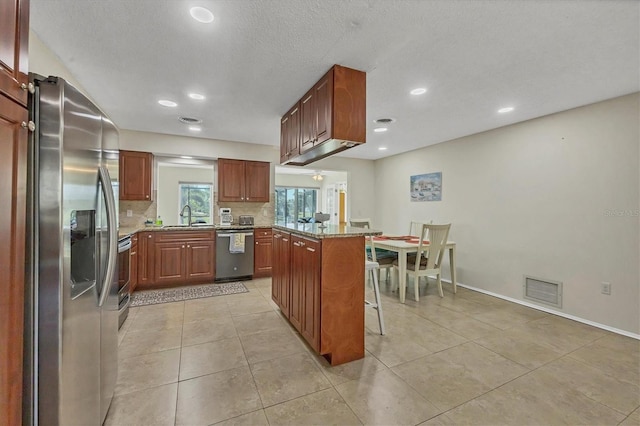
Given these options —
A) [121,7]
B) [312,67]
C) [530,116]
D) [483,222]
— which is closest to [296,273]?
[312,67]

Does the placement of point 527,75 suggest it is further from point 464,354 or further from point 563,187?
point 464,354

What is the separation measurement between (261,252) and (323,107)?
2.95 metres

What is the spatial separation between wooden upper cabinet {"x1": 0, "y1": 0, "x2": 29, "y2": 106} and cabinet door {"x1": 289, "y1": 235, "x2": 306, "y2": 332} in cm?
184

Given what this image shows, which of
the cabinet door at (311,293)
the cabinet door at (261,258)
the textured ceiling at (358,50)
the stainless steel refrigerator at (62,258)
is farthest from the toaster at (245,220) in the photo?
the stainless steel refrigerator at (62,258)

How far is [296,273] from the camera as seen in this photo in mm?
2551

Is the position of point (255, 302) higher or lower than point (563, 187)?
lower

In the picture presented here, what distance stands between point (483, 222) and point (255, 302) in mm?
3483

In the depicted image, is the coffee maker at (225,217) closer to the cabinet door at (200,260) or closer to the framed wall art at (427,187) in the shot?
the cabinet door at (200,260)

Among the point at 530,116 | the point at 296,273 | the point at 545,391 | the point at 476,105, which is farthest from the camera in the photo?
the point at 530,116

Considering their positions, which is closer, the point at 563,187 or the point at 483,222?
the point at 563,187

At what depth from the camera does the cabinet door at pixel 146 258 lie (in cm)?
394

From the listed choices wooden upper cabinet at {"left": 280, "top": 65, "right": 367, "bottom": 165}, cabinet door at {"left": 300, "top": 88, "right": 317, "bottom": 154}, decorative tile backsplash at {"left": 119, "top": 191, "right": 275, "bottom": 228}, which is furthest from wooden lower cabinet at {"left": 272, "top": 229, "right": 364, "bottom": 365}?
decorative tile backsplash at {"left": 119, "top": 191, "right": 275, "bottom": 228}

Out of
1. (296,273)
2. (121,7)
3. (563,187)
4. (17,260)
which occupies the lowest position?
(296,273)

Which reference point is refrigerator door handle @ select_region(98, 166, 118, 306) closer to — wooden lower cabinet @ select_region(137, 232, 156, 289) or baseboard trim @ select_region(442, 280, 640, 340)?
wooden lower cabinet @ select_region(137, 232, 156, 289)
